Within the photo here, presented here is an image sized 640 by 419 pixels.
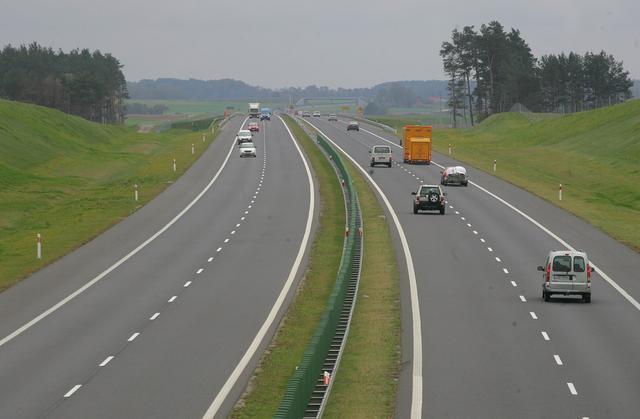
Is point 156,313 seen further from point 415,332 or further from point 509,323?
point 509,323

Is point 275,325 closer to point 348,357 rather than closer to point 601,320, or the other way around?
point 348,357

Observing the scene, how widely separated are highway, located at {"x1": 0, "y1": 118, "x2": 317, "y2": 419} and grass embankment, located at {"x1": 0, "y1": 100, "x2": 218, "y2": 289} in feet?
6.56

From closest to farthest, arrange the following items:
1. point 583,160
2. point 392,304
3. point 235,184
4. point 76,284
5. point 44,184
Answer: point 392,304 < point 76,284 < point 235,184 < point 44,184 < point 583,160

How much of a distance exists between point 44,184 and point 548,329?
64202 millimetres

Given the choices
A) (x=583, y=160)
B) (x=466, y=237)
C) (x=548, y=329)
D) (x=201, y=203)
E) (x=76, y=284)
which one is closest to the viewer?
(x=548, y=329)

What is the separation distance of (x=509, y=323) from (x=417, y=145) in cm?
6546

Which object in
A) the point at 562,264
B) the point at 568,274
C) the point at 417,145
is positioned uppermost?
the point at 417,145

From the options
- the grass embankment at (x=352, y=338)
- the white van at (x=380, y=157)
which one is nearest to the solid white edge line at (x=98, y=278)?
the grass embankment at (x=352, y=338)

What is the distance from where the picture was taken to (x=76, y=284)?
43.8 meters

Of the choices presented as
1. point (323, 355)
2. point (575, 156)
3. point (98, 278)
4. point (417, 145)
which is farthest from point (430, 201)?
point (575, 156)

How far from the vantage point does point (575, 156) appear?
113812 millimetres

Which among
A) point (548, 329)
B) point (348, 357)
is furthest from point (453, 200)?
point (348, 357)

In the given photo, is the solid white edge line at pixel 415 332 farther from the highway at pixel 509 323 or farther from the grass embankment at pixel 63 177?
the grass embankment at pixel 63 177

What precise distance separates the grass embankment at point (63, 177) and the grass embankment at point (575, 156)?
2610 cm
